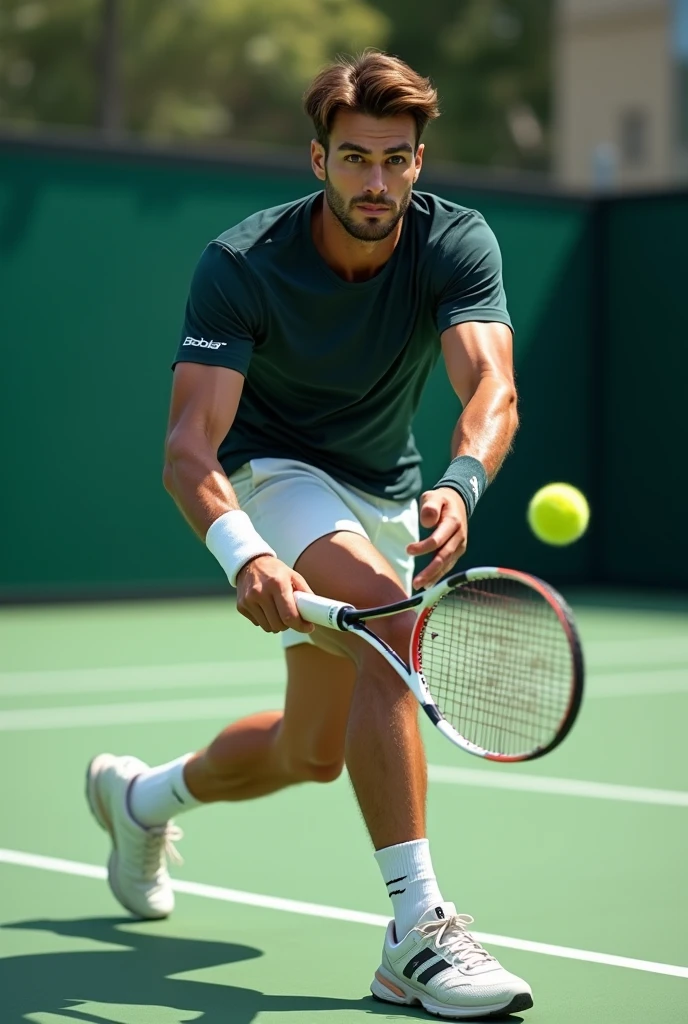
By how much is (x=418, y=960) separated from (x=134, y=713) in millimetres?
3590

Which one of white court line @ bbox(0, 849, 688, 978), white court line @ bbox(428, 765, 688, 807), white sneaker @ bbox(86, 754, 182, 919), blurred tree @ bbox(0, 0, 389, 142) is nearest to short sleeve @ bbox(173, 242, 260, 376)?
white sneaker @ bbox(86, 754, 182, 919)

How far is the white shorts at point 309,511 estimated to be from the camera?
3.74 metres

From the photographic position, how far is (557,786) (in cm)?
553

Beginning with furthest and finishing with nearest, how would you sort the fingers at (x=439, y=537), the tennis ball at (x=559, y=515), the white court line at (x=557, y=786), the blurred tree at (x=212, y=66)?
1. the blurred tree at (x=212, y=66)
2. the white court line at (x=557, y=786)
3. the tennis ball at (x=559, y=515)
4. the fingers at (x=439, y=537)

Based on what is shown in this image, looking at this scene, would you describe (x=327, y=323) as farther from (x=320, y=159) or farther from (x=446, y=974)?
(x=446, y=974)

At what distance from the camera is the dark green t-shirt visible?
376cm

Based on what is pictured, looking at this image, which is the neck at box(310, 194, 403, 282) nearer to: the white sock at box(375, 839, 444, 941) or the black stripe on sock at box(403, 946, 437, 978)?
the white sock at box(375, 839, 444, 941)

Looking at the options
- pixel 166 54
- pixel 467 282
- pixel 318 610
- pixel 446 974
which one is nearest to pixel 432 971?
pixel 446 974

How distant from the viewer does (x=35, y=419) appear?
9914 mm

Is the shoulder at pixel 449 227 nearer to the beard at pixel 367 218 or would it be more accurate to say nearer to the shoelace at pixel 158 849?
the beard at pixel 367 218

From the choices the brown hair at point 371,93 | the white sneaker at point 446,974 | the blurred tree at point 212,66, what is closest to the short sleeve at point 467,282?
the brown hair at point 371,93

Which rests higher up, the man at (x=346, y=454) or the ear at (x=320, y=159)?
the ear at (x=320, y=159)

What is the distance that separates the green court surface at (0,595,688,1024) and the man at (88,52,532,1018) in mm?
212

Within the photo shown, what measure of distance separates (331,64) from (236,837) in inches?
81.3
